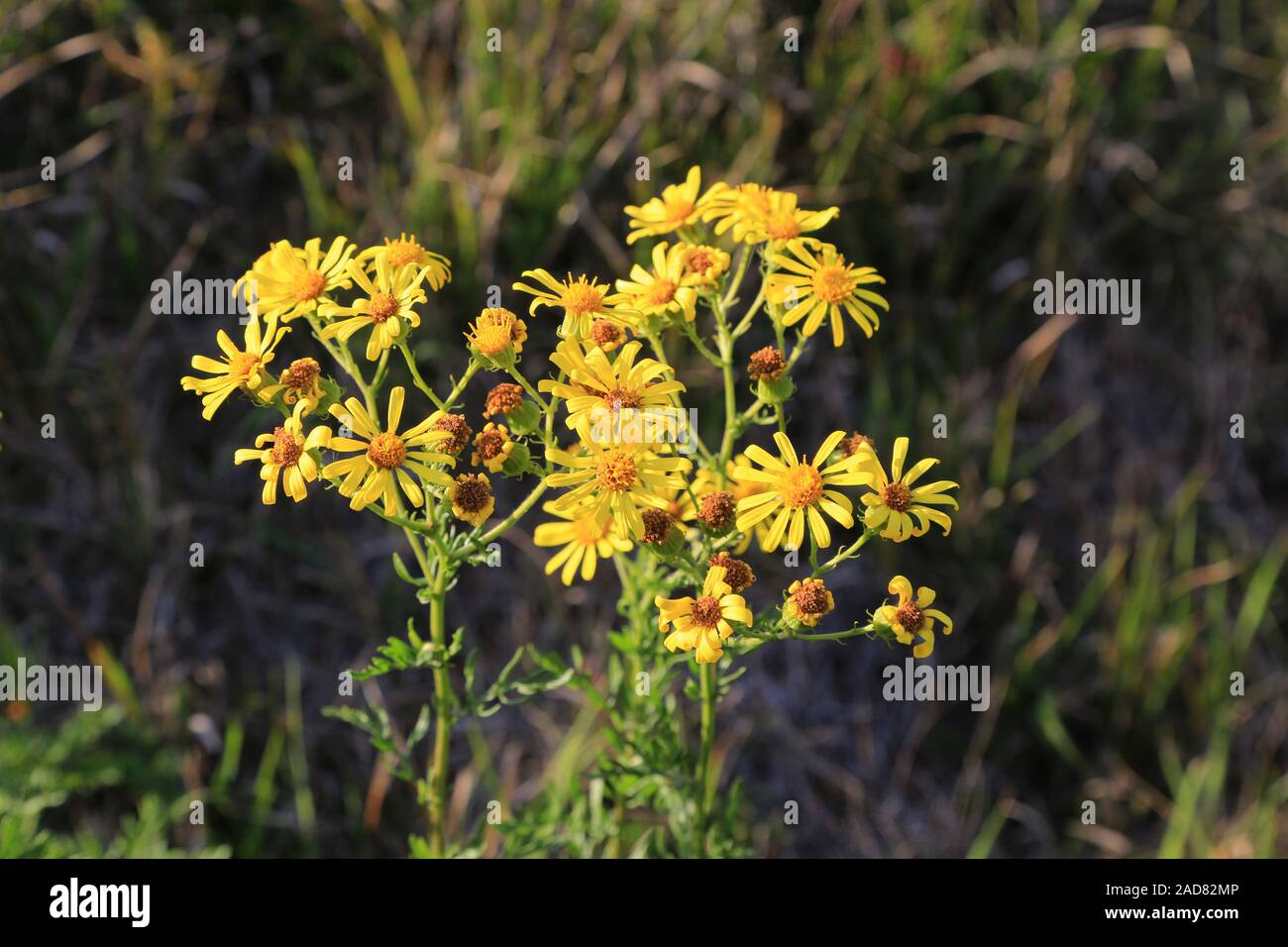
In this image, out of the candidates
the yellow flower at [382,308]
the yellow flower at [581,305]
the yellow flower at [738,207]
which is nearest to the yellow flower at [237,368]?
the yellow flower at [382,308]

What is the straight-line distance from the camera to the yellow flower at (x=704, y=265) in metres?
2.07

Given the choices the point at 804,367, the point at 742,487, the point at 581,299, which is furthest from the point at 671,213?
the point at 804,367

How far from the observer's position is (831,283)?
6.94ft

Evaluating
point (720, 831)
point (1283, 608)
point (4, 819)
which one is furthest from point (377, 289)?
point (1283, 608)

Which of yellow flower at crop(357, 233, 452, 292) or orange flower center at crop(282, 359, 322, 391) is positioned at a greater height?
yellow flower at crop(357, 233, 452, 292)

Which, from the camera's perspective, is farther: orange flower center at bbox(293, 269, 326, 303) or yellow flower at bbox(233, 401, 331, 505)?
orange flower center at bbox(293, 269, 326, 303)

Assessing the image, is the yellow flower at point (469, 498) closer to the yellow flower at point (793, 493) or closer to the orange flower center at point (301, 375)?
the orange flower center at point (301, 375)

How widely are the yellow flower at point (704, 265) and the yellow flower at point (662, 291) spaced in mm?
14

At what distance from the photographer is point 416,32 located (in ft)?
13.5

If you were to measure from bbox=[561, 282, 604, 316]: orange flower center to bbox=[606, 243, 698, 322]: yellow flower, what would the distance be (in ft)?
0.10

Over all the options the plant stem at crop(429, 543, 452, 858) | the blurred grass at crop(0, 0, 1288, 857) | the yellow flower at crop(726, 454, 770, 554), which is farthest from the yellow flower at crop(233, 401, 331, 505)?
the blurred grass at crop(0, 0, 1288, 857)

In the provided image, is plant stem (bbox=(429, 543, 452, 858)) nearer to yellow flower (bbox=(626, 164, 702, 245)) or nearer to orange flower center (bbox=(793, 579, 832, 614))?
orange flower center (bbox=(793, 579, 832, 614))

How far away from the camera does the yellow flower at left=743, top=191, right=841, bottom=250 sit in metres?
2.12

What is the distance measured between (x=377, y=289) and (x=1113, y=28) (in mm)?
3527
